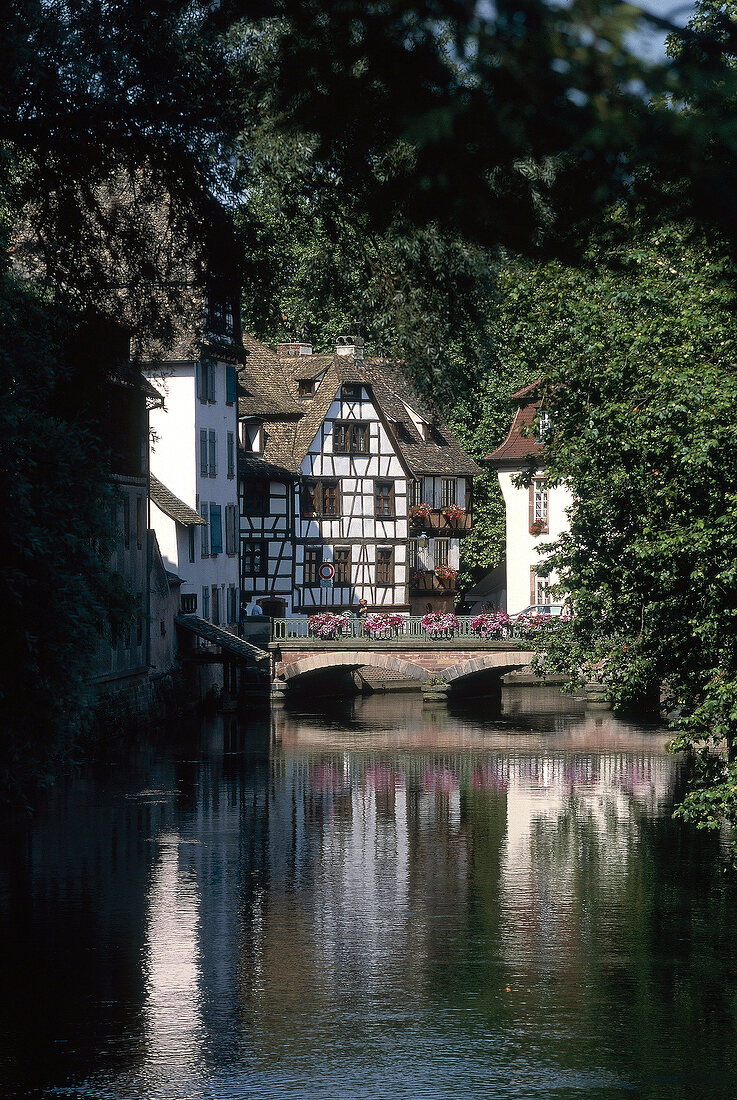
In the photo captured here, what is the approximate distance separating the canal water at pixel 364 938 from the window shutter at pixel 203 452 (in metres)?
17.0

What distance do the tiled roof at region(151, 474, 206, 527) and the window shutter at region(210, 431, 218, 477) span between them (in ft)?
8.67

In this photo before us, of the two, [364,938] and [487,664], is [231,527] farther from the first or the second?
[364,938]

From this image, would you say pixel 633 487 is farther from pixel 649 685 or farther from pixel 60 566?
pixel 60 566

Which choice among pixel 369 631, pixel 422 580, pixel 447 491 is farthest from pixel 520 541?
Result: pixel 369 631

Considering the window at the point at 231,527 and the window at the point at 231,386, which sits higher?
the window at the point at 231,386

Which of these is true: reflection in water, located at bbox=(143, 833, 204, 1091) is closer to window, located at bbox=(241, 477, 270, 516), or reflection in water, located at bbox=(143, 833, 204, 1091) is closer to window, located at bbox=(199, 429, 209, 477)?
window, located at bbox=(199, 429, 209, 477)

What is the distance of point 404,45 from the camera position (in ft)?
18.3

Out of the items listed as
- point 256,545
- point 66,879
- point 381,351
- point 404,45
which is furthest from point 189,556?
point 404,45

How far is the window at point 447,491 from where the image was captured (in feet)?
217

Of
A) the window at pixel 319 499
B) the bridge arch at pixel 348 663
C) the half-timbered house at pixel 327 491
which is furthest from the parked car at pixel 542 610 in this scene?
the window at pixel 319 499

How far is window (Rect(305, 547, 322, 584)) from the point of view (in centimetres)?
6088

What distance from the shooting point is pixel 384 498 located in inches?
2467

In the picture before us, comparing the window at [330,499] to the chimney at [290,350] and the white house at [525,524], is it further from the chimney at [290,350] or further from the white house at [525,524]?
the chimney at [290,350]

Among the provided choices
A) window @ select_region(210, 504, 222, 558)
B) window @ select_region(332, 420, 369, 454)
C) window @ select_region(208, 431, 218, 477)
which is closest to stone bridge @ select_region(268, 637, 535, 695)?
window @ select_region(210, 504, 222, 558)
